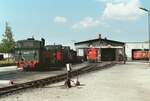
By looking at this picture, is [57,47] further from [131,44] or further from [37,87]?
[131,44]

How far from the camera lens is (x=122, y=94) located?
20.0 meters

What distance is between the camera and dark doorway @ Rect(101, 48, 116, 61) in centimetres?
10206

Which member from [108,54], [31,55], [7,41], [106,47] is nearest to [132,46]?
[108,54]

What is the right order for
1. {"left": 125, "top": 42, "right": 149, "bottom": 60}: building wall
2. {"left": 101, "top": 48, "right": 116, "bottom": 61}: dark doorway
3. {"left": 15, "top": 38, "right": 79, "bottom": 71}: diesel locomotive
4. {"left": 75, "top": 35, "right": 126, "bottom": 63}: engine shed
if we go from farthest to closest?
1. {"left": 125, "top": 42, "right": 149, "bottom": 60}: building wall
2. {"left": 101, "top": 48, "right": 116, "bottom": 61}: dark doorway
3. {"left": 75, "top": 35, "right": 126, "bottom": 63}: engine shed
4. {"left": 15, "top": 38, "right": 79, "bottom": 71}: diesel locomotive

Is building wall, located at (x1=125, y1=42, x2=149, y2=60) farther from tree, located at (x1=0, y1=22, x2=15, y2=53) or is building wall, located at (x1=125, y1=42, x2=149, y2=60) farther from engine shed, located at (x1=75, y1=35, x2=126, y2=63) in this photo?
tree, located at (x1=0, y1=22, x2=15, y2=53)

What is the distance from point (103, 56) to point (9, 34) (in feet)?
89.8

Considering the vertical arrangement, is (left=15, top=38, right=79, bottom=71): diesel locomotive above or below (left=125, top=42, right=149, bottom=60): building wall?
below

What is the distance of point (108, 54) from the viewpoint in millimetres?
103250

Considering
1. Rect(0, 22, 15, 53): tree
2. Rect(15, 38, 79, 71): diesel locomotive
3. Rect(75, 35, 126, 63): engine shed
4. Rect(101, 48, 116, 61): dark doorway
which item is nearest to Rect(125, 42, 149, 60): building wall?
Rect(75, 35, 126, 63): engine shed

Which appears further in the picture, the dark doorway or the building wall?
the building wall

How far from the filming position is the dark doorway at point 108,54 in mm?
102062

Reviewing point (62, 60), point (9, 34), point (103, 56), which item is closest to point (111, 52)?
point (103, 56)

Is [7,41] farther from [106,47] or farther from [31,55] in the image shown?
[31,55]

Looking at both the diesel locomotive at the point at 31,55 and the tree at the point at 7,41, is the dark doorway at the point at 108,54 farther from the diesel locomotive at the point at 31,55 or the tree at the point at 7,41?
the diesel locomotive at the point at 31,55
